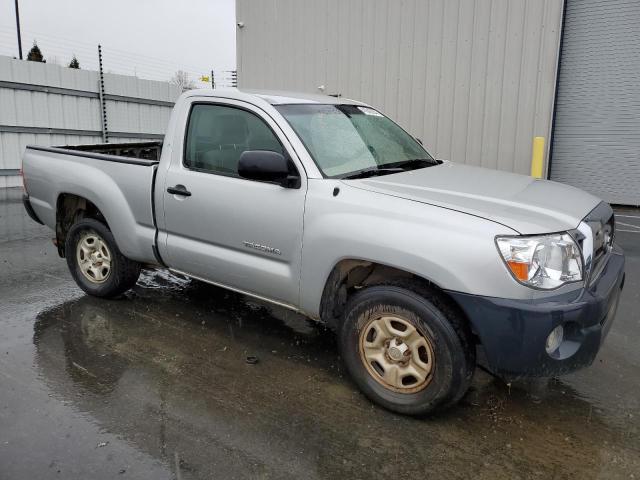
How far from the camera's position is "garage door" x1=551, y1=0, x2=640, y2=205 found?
9922mm

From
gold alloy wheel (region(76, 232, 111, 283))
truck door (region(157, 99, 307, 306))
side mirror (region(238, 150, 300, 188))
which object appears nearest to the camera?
side mirror (region(238, 150, 300, 188))

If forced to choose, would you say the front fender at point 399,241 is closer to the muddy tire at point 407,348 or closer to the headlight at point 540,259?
the headlight at point 540,259

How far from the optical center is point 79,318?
4543mm

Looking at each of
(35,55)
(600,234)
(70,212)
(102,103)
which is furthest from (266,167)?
(35,55)

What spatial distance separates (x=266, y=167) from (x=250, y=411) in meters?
1.43

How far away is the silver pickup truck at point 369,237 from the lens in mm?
2781

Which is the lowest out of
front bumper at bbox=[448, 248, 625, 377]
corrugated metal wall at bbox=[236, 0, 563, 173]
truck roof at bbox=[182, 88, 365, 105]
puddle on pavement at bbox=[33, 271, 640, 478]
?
puddle on pavement at bbox=[33, 271, 640, 478]

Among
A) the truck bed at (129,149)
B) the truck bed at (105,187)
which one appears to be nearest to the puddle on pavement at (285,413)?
the truck bed at (105,187)

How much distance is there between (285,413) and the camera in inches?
124

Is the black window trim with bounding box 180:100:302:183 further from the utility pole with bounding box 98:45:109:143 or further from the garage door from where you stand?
the utility pole with bounding box 98:45:109:143

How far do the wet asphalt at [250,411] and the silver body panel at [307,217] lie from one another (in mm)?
536

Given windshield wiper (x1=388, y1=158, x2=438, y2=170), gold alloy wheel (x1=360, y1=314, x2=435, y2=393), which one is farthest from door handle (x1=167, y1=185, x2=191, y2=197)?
gold alloy wheel (x1=360, y1=314, x2=435, y2=393)

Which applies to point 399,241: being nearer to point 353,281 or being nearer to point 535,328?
point 353,281

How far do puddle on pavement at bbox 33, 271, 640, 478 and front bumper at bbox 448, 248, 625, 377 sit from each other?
1.44ft
